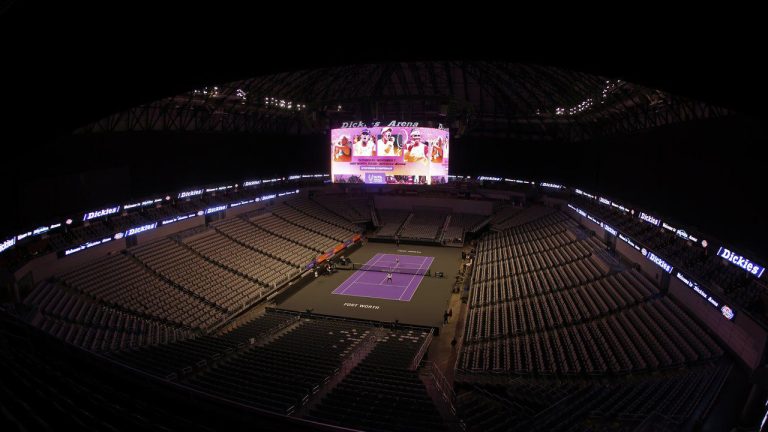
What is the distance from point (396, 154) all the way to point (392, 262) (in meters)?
9.18

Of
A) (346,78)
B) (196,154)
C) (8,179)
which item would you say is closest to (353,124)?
(346,78)

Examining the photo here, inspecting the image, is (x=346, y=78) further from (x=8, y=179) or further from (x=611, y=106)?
(x=8, y=179)

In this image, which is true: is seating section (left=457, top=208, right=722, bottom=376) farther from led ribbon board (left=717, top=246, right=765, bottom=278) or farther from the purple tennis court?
the purple tennis court

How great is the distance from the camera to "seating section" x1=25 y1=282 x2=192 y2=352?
16.0m

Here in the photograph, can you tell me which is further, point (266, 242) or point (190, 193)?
point (266, 242)

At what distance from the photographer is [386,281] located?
3000 centimetres

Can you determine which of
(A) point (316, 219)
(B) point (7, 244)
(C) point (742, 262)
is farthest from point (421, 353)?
(A) point (316, 219)

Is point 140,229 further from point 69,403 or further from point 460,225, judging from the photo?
point 460,225

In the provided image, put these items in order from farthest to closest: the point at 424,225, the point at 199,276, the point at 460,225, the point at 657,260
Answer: the point at 424,225, the point at 460,225, the point at 199,276, the point at 657,260

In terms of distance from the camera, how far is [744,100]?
14.9 ft

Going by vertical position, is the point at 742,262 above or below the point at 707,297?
above

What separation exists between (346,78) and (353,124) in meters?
7.02

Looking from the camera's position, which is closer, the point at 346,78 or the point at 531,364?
the point at 531,364

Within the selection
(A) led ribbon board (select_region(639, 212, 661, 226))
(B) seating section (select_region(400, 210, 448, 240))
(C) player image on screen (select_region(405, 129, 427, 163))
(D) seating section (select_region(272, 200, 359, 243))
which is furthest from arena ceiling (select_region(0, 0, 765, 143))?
(B) seating section (select_region(400, 210, 448, 240))
